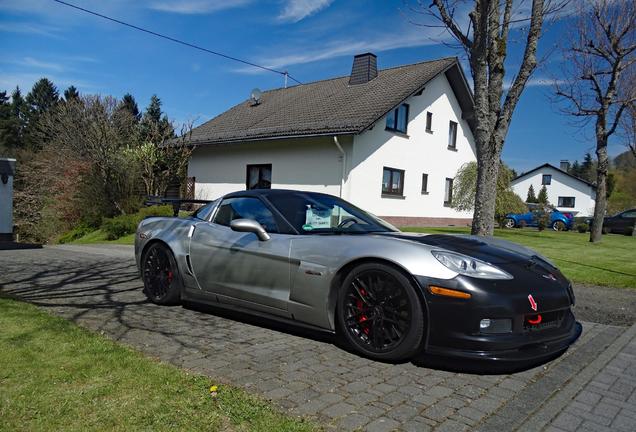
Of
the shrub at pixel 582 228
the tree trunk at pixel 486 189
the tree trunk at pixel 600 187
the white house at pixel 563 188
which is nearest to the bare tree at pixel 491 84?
the tree trunk at pixel 486 189

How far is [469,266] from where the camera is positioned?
320cm

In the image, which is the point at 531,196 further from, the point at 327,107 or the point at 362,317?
the point at 362,317

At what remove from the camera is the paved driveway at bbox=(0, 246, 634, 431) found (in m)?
2.54

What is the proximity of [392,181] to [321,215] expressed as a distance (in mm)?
15723

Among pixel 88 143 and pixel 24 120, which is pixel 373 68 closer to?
pixel 88 143

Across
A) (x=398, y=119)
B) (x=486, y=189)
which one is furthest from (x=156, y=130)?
(x=486, y=189)

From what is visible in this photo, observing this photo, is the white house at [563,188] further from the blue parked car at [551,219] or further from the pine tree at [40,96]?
the pine tree at [40,96]

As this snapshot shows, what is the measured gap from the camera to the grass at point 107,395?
229 cm

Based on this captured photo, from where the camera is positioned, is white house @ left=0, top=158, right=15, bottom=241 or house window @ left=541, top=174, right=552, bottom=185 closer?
white house @ left=0, top=158, right=15, bottom=241

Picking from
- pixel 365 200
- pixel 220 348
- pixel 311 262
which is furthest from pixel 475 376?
pixel 365 200

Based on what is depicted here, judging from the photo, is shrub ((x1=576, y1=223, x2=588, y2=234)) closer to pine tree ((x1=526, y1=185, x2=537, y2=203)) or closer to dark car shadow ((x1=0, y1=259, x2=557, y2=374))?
dark car shadow ((x1=0, y1=259, x2=557, y2=374))

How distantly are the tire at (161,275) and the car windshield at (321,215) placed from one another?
53.2 inches

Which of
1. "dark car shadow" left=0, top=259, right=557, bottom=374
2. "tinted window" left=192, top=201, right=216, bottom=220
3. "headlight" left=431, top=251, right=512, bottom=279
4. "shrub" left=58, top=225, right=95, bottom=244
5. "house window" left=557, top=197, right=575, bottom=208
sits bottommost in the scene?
"shrub" left=58, top=225, right=95, bottom=244

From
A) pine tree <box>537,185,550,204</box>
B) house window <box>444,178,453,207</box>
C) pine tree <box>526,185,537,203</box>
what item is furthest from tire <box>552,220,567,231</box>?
pine tree <box>526,185,537,203</box>
